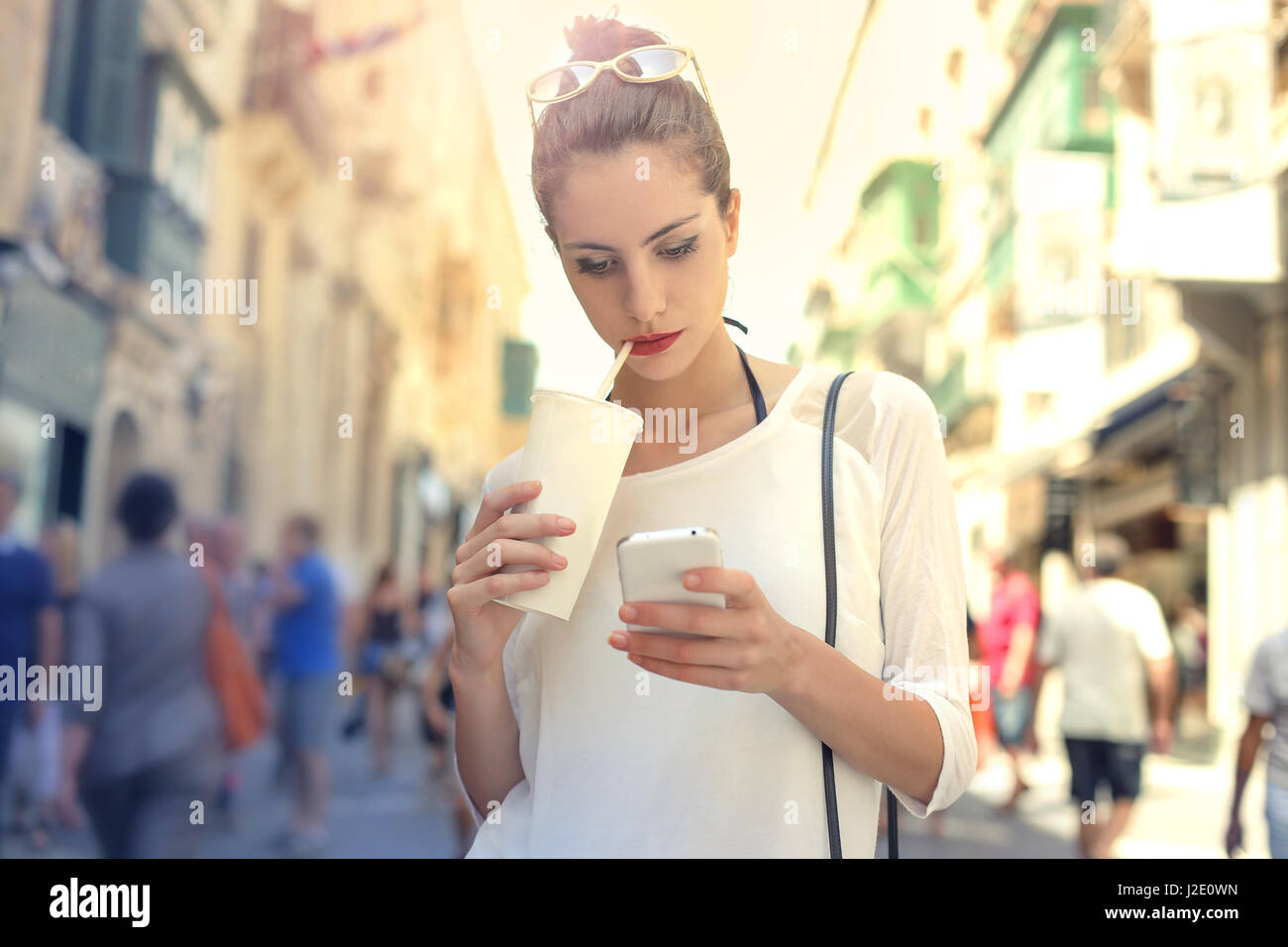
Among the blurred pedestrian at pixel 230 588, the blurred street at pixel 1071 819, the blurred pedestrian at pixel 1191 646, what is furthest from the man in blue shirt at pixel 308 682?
the blurred pedestrian at pixel 1191 646

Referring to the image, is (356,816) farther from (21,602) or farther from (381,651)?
(21,602)

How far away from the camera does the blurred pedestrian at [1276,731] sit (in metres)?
2.95

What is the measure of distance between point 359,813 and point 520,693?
6321 mm

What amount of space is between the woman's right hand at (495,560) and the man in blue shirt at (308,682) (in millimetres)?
5470

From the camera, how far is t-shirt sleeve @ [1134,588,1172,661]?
19.4 ft

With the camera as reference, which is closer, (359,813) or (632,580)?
(632,580)

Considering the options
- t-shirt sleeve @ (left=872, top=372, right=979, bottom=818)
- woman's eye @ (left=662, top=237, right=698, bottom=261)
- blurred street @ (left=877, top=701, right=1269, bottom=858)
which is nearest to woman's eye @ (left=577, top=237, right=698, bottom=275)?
woman's eye @ (left=662, top=237, right=698, bottom=261)

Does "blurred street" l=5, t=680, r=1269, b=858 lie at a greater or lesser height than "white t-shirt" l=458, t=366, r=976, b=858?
lesser

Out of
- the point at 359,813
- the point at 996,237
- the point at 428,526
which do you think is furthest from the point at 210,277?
the point at 428,526

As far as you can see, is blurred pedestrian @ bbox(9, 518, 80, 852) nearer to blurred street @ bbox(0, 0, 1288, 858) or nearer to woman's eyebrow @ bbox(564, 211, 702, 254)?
blurred street @ bbox(0, 0, 1288, 858)

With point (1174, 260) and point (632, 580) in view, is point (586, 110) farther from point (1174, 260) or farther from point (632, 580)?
point (1174, 260)

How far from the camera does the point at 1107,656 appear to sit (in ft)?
19.3

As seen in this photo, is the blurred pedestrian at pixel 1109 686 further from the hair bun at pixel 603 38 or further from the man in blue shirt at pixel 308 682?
the hair bun at pixel 603 38
